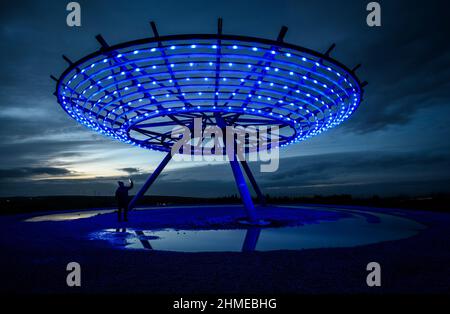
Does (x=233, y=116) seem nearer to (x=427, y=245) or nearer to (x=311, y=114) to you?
(x=311, y=114)

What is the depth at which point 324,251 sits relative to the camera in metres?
8.30

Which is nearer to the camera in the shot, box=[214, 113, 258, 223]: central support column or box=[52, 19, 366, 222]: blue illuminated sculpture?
box=[52, 19, 366, 222]: blue illuminated sculpture

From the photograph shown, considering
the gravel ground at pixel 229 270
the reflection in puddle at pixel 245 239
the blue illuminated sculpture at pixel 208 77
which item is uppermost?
the blue illuminated sculpture at pixel 208 77

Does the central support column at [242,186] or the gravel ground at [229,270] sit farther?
the central support column at [242,186]

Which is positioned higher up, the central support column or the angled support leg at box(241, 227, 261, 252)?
the central support column

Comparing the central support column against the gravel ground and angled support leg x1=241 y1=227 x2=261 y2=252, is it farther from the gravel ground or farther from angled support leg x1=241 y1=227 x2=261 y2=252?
the gravel ground

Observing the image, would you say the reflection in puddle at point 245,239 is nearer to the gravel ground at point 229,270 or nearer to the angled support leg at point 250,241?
the angled support leg at point 250,241

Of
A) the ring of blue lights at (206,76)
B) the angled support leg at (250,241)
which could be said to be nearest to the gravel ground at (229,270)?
the angled support leg at (250,241)

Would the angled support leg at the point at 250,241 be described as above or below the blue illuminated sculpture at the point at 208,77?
below

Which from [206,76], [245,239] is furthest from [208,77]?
[245,239]

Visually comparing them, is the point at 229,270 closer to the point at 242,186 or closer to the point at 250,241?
the point at 250,241

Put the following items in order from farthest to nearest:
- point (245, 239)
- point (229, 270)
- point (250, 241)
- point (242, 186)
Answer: point (242, 186)
point (245, 239)
point (250, 241)
point (229, 270)

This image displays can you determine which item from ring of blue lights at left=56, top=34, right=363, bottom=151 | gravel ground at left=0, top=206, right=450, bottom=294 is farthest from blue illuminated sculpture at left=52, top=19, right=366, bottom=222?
gravel ground at left=0, top=206, right=450, bottom=294

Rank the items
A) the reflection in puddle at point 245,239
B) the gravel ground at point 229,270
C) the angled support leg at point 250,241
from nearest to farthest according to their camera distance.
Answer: the gravel ground at point 229,270, the angled support leg at point 250,241, the reflection in puddle at point 245,239
